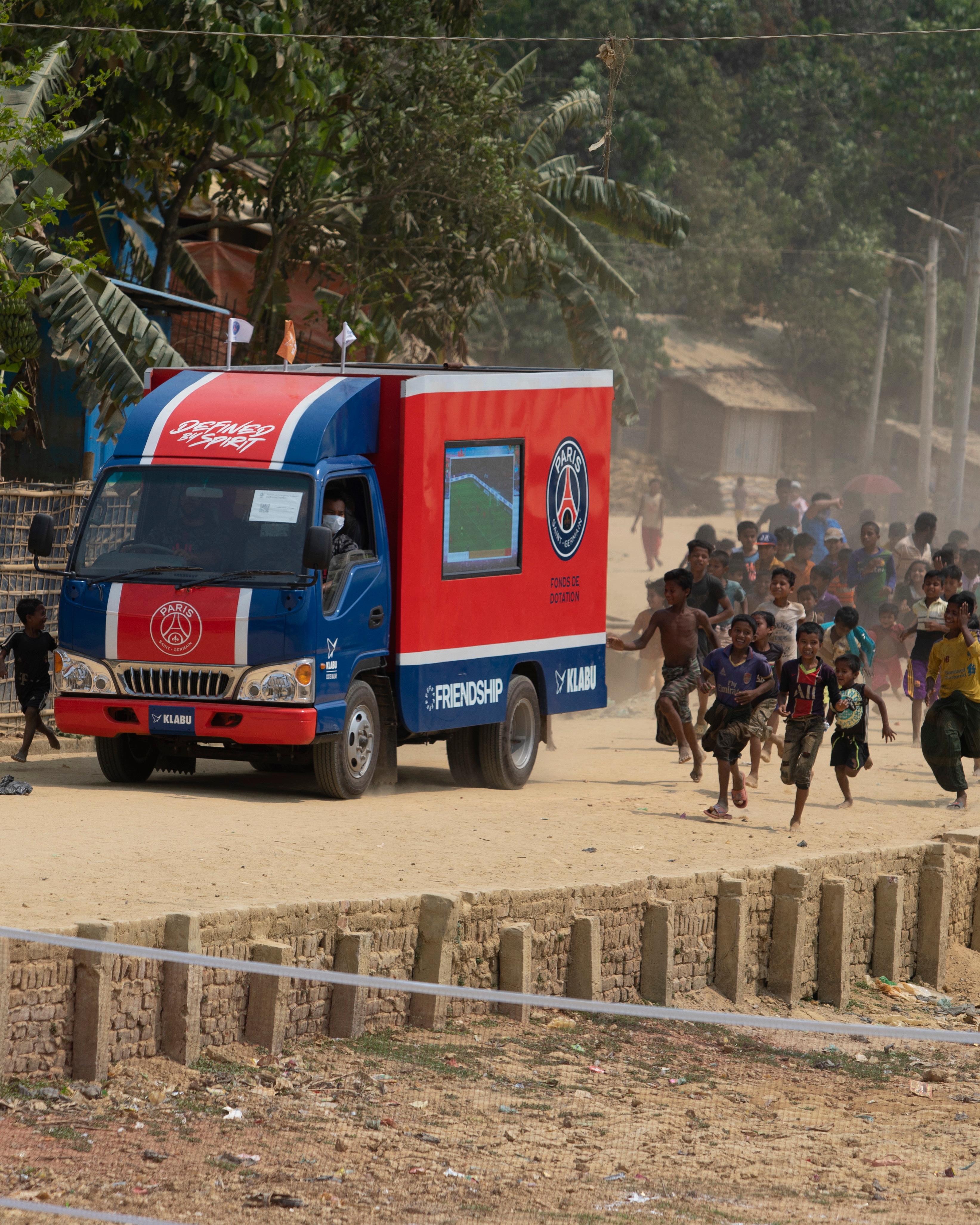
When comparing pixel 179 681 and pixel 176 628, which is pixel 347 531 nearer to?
pixel 176 628

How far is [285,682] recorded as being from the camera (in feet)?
34.8

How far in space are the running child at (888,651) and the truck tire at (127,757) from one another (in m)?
7.84

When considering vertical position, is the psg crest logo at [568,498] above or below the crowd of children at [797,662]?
above

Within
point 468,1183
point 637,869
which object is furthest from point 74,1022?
point 637,869

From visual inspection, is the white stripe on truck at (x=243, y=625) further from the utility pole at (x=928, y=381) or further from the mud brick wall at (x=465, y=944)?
the utility pole at (x=928, y=381)

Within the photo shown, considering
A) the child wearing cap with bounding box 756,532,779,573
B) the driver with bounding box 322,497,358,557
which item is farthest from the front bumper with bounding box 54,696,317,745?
the child wearing cap with bounding box 756,532,779,573

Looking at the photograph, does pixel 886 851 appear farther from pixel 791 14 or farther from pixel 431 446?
pixel 791 14

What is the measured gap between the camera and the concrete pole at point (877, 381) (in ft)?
144

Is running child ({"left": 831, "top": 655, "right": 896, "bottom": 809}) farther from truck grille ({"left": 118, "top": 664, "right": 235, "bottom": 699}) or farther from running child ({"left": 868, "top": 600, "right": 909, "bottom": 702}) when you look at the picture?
running child ({"left": 868, "top": 600, "right": 909, "bottom": 702})

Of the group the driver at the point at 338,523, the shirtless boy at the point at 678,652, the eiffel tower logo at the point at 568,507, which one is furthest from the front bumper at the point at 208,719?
the shirtless boy at the point at 678,652

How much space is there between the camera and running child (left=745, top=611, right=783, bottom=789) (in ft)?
→ 38.5

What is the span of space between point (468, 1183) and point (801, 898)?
4257 millimetres

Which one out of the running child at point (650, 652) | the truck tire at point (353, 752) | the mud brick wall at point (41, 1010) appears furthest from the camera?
the running child at point (650, 652)

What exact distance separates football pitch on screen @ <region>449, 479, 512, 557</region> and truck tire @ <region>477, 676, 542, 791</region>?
1078 mm
